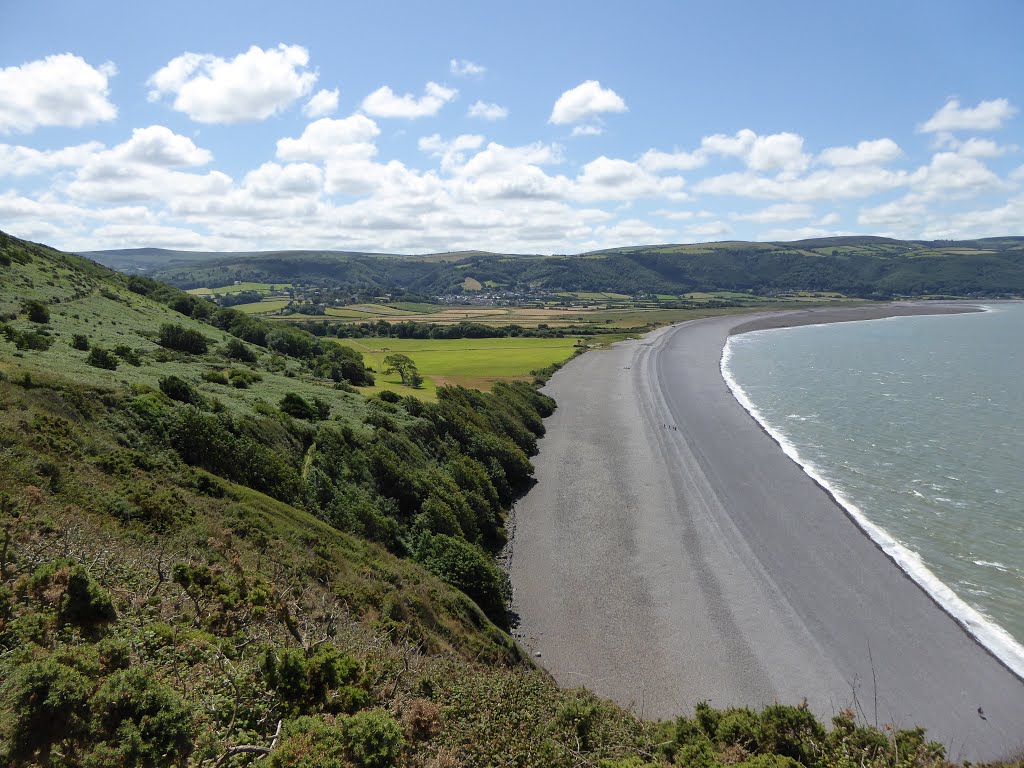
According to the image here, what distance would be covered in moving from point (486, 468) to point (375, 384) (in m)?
27.1

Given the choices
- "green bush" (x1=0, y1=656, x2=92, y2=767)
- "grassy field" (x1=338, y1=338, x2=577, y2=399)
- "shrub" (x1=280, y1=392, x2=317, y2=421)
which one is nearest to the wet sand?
"shrub" (x1=280, y1=392, x2=317, y2=421)

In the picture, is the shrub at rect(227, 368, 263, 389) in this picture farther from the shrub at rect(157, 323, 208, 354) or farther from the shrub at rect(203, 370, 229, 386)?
the shrub at rect(157, 323, 208, 354)

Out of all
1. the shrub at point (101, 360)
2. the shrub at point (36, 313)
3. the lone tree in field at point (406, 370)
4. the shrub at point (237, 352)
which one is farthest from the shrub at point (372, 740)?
the lone tree in field at point (406, 370)

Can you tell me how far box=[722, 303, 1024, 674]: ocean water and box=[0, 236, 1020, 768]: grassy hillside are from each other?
1202cm

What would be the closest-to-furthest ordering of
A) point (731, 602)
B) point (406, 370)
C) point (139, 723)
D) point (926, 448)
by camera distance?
point (139, 723) < point (731, 602) < point (926, 448) < point (406, 370)

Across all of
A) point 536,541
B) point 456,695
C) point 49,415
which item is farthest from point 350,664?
point 536,541

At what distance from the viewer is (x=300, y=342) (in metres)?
68.8

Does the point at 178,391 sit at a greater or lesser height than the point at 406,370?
greater

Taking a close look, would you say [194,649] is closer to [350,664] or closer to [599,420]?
[350,664]

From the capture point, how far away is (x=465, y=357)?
95.3m

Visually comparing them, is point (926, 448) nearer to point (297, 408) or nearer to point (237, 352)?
point (297, 408)

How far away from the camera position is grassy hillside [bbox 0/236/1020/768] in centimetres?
830

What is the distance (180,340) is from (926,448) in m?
59.1

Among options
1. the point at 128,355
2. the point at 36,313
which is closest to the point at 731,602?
the point at 128,355
